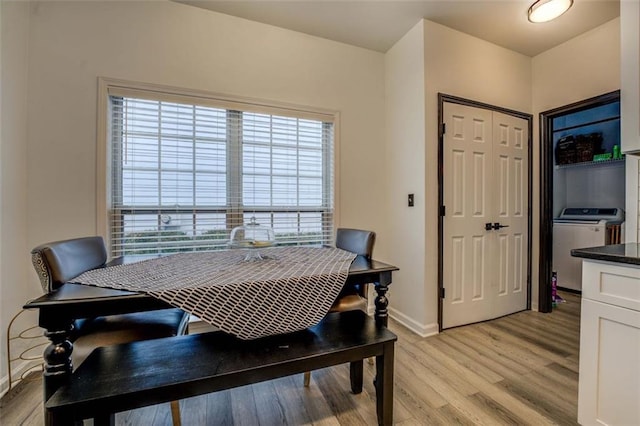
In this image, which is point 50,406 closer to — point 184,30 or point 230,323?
point 230,323

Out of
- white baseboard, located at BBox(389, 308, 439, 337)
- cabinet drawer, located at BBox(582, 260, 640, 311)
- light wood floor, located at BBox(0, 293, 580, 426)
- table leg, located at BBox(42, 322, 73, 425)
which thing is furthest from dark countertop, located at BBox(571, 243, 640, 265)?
table leg, located at BBox(42, 322, 73, 425)

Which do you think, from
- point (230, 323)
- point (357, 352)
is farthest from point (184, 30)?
point (357, 352)

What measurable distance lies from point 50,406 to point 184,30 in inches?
101

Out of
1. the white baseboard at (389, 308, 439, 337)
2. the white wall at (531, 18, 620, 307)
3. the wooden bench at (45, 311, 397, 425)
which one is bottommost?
the white baseboard at (389, 308, 439, 337)

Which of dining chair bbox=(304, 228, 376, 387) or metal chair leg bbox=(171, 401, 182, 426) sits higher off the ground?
dining chair bbox=(304, 228, 376, 387)

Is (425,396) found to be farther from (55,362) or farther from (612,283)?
(55,362)

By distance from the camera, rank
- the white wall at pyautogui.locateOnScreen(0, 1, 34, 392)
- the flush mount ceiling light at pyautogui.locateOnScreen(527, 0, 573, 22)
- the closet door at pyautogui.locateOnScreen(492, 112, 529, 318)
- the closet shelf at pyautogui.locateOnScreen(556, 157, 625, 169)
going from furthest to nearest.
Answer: the closet shelf at pyautogui.locateOnScreen(556, 157, 625, 169)
the closet door at pyautogui.locateOnScreen(492, 112, 529, 318)
the flush mount ceiling light at pyautogui.locateOnScreen(527, 0, 573, 22)
the white wall at pyautogui.locateOnScreen(0, 1, 34, 392)

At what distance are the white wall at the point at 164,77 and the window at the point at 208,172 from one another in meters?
0.15

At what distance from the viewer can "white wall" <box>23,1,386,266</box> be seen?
1.94 metres

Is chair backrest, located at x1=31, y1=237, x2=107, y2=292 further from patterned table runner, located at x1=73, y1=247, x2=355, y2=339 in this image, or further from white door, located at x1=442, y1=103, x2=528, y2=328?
white door, located at x1=442, y1=103, x2=528, y2=328

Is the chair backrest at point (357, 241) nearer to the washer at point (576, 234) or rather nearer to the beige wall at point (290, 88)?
the beige wall at point (290, 88)

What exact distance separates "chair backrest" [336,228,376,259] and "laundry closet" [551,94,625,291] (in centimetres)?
315

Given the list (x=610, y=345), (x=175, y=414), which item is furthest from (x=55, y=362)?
(x=610, y=345)

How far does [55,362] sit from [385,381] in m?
1.35
